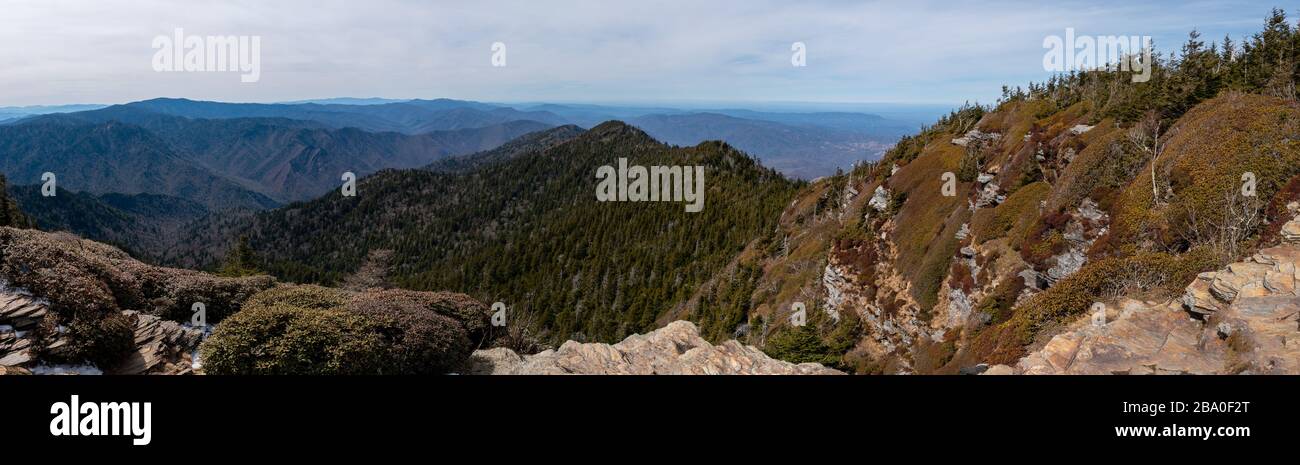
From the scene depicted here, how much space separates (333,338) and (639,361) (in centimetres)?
1042

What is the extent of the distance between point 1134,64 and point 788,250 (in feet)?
174

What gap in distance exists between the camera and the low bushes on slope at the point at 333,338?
47.6ft

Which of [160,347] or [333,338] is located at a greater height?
[333,338]

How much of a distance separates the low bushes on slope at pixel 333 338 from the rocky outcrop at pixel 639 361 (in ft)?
A: 5.80

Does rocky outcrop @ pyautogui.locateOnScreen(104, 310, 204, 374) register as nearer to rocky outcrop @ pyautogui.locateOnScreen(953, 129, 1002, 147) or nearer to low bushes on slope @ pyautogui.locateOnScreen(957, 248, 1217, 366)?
low bushes on slope @ pyautogui.locateOnScreen(957, 248, 1217, 366)

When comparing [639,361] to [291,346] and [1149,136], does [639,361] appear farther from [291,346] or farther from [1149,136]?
[1149,136]

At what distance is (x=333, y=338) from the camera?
15.1 m

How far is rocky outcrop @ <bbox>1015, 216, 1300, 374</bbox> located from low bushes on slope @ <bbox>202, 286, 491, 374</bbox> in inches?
715

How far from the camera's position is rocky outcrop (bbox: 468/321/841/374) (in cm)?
1947

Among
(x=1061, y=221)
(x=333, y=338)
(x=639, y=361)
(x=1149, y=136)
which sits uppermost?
(x=1149, y=136)
